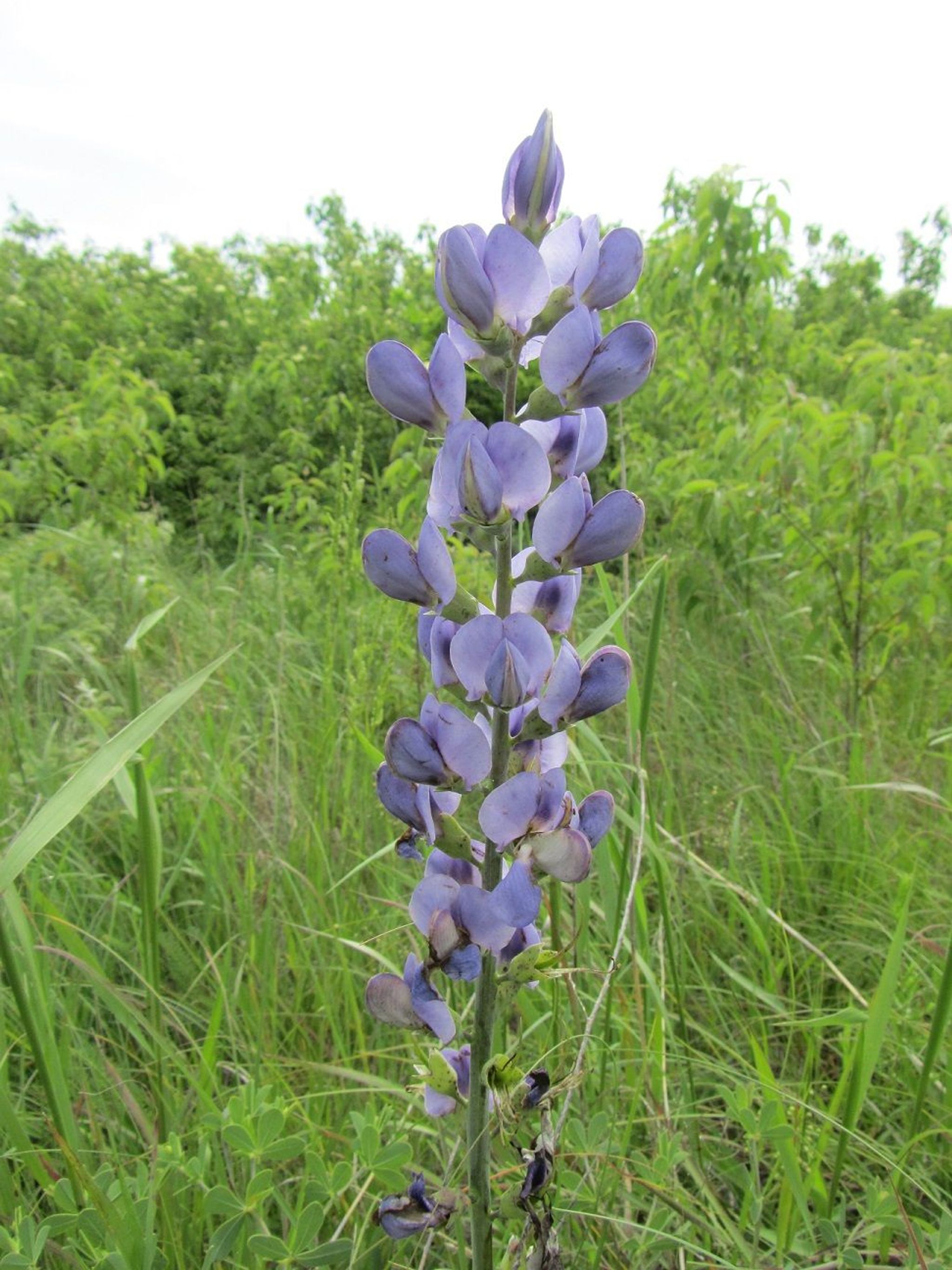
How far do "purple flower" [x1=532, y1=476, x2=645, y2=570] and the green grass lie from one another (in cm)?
33

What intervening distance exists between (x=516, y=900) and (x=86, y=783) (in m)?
0.48

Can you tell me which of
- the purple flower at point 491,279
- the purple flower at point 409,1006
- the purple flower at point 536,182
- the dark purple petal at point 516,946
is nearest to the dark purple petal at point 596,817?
the dark purple petal at point 516,946

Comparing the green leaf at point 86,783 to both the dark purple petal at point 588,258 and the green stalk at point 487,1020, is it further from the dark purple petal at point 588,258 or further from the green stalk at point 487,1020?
the dark purple petal at point 588,258

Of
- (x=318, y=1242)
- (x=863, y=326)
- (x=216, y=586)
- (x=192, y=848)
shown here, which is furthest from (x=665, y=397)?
(x=863, y=326)

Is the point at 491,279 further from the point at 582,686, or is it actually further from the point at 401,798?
the point at 401,798

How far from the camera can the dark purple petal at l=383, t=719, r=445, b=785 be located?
2.61 feet

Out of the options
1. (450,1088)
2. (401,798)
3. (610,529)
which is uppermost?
(610,529)

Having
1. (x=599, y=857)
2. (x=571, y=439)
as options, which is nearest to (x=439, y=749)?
(x=571, y=439)

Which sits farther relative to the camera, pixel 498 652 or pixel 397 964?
pixel 397 964

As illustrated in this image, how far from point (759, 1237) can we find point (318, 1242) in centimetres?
61

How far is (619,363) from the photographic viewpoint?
82 centimetres

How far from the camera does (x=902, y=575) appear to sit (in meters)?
2.39

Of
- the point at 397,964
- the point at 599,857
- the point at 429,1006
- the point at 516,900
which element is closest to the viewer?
the point at 516,900

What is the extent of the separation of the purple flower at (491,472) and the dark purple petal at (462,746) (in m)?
0.18
